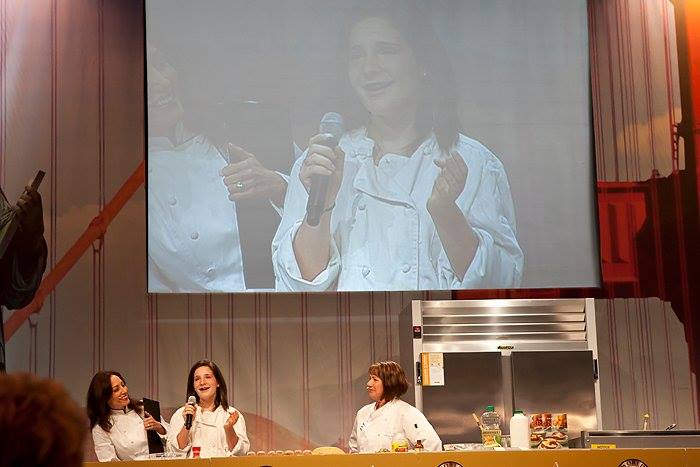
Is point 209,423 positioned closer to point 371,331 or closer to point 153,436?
point 153,436

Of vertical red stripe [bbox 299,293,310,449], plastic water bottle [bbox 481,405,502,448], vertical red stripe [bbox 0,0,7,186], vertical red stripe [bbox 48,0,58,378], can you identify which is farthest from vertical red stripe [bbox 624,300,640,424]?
vertical red stripe [bbox 0,0,7,186]

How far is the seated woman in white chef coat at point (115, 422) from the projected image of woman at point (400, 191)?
189 centimetres

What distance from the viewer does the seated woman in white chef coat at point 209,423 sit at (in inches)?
204

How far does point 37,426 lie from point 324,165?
604 cm

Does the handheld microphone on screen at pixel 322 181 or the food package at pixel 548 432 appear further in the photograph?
the handheld microphone on screen at pixel 322 181

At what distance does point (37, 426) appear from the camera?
1149mm

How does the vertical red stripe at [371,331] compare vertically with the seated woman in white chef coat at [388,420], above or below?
above

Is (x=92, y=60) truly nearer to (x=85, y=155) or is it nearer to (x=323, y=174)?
(x=85, y=155)

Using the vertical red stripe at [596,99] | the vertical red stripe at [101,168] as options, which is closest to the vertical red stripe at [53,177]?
the vertical red stripe at [101,168]

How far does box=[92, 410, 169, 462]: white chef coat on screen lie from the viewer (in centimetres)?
505

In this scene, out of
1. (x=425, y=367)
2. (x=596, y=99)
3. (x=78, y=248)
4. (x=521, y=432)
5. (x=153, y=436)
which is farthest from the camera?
(x=596, y=99)

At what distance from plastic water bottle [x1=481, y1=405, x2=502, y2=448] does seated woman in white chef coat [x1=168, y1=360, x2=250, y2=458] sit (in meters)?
1.25

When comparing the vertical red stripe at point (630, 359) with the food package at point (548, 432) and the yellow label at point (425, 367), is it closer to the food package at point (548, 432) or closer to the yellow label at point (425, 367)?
the yellow label at point (425, 367)

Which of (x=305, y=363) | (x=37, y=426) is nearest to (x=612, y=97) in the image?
(x=305, y=363)
